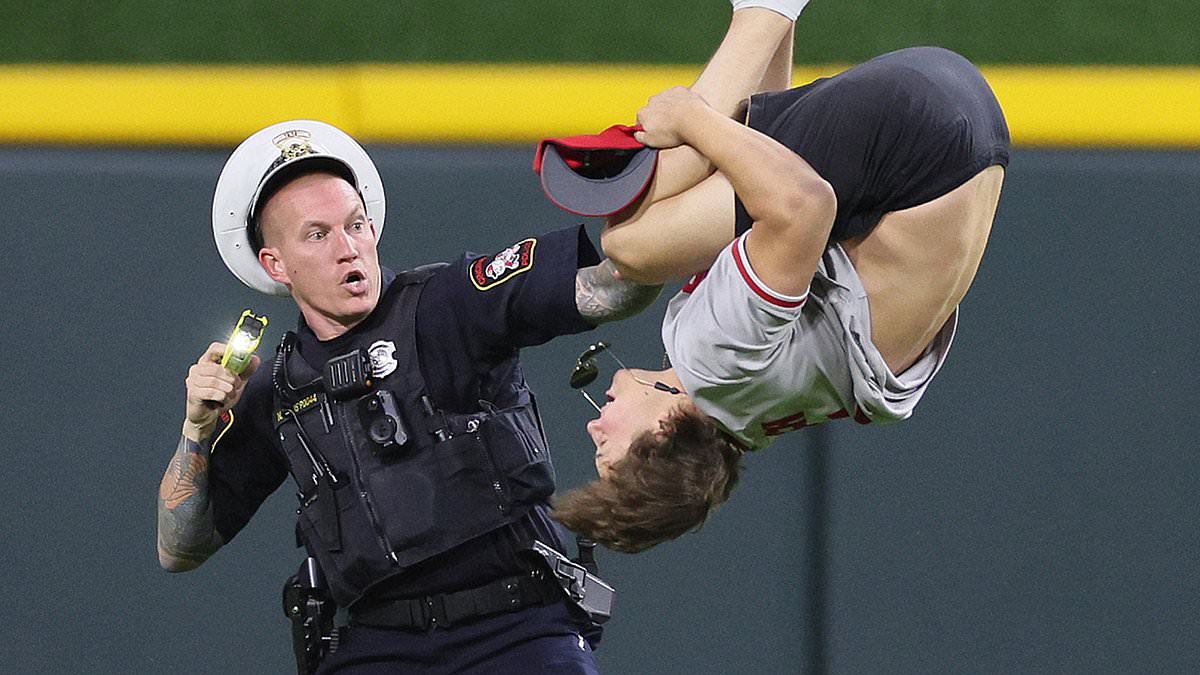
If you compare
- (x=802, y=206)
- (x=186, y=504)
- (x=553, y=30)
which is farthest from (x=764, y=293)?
(x=553, y=30)

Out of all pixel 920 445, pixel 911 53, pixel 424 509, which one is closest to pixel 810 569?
pixel 920 445

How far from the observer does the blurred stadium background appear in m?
3.02

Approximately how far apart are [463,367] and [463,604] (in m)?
0.34

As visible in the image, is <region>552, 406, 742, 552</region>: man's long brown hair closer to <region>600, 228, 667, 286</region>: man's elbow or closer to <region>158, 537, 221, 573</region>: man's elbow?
<region>600, 228, 667, 286</region>: man's elbow

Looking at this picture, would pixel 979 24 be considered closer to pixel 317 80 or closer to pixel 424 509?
pixel 317 80

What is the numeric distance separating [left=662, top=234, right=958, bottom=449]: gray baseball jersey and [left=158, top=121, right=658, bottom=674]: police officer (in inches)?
19.4

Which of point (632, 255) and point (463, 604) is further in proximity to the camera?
point (463, 604)

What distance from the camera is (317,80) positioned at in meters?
3.04

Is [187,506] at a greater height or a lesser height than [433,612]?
greater

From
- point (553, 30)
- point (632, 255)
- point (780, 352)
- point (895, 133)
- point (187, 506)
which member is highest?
point (553, 30)

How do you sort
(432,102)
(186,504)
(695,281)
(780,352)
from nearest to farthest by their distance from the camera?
(780,352), (695,281), (186,504), (432,102)

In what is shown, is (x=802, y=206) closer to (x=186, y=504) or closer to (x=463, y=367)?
(x=463, y=367)

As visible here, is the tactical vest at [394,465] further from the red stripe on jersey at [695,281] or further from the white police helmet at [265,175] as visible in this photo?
the red stripe on jersey at [695,281]

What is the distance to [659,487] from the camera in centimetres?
210
